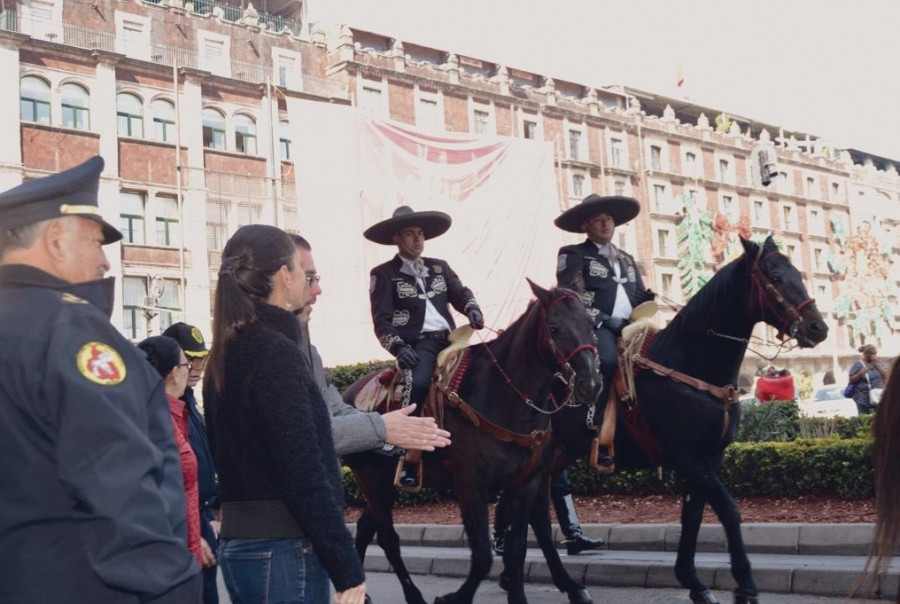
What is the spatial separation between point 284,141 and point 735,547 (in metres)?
34.8

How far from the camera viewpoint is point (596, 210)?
915 cm

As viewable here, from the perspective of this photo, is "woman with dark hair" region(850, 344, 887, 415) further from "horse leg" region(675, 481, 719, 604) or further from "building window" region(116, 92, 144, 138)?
"building window" region(116, 92, 144, 138)

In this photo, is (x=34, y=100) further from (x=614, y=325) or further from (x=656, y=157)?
(x=656, y=157)

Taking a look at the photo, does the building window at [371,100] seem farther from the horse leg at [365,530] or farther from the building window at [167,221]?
the horse leg at [365,530]

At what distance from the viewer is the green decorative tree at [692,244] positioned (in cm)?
5594

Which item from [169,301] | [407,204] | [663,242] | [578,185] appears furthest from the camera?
[663,242]

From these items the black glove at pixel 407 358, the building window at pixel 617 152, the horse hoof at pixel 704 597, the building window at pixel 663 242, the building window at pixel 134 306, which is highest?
the building window at pixel 617 152

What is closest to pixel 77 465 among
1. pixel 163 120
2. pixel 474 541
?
pixel 474 541

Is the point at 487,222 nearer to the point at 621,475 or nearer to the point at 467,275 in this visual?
the point at 467,275

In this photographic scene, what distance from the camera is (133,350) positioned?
9.31 feet

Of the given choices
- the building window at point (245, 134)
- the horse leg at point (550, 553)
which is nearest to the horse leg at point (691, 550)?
the horse leg at point (550, 553)

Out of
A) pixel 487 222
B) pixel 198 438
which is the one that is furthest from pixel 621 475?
pixel 487 222

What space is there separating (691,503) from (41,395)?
5686 mm

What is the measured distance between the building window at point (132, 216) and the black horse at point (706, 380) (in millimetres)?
29277
